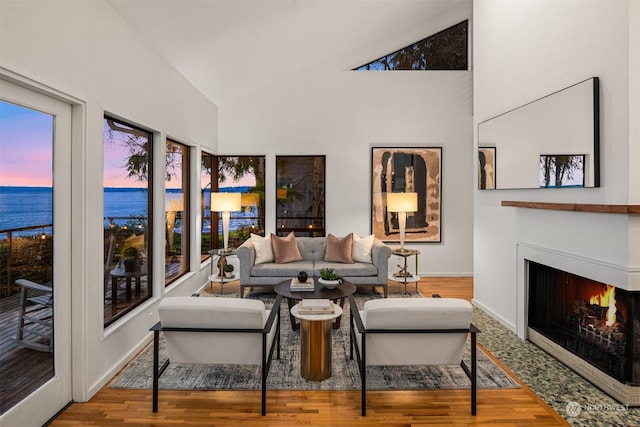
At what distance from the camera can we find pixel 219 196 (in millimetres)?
5574

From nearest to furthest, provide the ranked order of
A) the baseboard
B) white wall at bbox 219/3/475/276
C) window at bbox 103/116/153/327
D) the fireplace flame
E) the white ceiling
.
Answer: the fireplace flame → window at bbox 103/116/153/327 → the white ceiling → the baseboard → white wall at bbox 219/3/475/276

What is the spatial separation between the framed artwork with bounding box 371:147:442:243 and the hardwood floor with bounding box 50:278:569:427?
13.2ft

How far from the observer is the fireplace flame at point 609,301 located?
2.84m

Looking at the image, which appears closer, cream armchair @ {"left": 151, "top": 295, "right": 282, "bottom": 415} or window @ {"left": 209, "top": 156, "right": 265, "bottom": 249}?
cream armchair @ {"left": 151, "top": 295, "right": 282, "bottom": 415}

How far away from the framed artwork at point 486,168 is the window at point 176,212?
12.7ft

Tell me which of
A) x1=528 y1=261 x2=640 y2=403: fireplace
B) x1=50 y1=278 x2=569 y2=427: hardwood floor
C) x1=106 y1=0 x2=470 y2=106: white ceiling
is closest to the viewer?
x1=50 y1=278 x2=569 y2=427: hardwood floor

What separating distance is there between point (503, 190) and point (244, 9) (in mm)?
3426

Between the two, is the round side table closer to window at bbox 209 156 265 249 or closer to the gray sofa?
the gray sofa

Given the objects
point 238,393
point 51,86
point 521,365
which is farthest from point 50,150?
point 521,365

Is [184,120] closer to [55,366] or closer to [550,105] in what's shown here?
[55,366]

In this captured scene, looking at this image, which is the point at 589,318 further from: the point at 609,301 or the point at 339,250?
the point at 339,250

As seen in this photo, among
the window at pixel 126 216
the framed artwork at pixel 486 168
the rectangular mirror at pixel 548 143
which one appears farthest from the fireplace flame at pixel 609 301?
the window at pixel 126 216

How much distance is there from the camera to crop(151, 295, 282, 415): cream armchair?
2543mm

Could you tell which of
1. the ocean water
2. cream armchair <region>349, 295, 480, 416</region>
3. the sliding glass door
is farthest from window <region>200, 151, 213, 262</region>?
cream armchair <region>349, 295, 480, 416</region>
